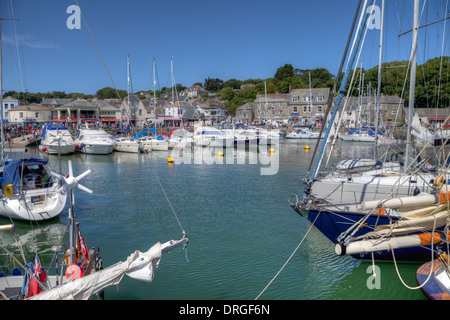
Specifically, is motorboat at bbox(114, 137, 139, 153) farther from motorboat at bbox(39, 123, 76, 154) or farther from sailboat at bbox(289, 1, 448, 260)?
sailboat at bbox(289, 1, 448, 260)

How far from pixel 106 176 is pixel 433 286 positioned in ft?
93.6

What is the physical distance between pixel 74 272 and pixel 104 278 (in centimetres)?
237

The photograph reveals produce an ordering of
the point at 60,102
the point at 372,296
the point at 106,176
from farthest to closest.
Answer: the point at 60,102
the point at 106,176
the point at 372,296

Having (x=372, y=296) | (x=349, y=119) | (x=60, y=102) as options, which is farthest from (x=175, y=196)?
(x=60, y=102)

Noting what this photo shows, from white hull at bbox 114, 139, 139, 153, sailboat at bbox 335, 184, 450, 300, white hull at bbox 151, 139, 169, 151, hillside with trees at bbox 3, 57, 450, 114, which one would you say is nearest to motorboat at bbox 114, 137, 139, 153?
white hull at bbox 114, 139, 139, 153

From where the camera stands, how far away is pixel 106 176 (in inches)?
1283

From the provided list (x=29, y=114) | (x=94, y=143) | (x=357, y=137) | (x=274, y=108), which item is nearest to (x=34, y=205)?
(x=94, y=143)

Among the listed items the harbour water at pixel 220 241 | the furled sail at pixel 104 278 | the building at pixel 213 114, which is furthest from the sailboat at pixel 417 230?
the building at pixel 213 114

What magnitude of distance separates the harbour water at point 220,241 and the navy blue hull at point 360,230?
426 mm

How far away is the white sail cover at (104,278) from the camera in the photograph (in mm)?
7055

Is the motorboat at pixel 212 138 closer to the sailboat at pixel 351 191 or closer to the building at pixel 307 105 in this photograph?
the building at pixel 307 105

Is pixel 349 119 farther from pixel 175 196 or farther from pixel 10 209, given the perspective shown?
pixel 10 209

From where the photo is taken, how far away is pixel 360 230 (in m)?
12.6

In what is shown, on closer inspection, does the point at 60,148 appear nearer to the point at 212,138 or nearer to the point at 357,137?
the point at 212,138
